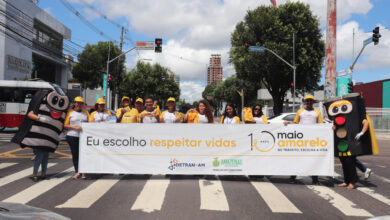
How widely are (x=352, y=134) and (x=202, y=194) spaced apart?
139 inches

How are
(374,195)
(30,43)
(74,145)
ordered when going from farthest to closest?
(30,43), (74,145), (374,195)

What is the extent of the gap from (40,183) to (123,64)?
48.8 metres

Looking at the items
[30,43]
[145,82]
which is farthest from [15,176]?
[145,82]

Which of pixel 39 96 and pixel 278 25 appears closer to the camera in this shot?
pixel 39 96

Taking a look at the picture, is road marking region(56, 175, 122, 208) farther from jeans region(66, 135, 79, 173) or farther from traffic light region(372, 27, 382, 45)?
traffic light region(372, 27, 382, 45)

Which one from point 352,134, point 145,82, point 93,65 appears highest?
point 93,65

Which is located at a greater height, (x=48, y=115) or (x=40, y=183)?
(x=48, y=115)

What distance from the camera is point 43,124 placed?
6.84 metres

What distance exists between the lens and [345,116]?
689 centimetres

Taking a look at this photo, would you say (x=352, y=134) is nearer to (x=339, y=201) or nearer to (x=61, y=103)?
(x=339, y=201)

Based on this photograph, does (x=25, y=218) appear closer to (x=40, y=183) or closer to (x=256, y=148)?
(x=40, y=183)

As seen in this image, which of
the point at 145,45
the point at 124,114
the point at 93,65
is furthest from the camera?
the point at 93,65

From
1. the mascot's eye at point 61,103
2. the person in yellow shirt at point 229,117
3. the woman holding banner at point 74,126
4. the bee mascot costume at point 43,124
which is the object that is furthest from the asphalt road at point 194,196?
the mascot's eye at point 61,103

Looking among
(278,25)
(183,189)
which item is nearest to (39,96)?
(183,189)
